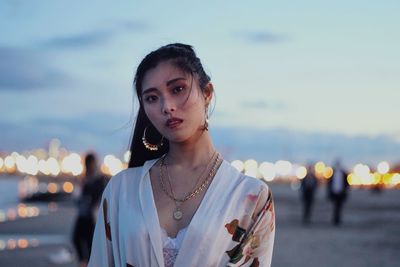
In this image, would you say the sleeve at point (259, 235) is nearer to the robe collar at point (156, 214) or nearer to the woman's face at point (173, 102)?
the robe collar at point (156, 214)

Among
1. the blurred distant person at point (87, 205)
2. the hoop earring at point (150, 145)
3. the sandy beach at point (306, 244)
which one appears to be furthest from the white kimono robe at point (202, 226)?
the sandy beach at point (306, 244)

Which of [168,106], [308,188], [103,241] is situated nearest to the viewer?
[168,106]

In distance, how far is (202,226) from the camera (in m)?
2.47

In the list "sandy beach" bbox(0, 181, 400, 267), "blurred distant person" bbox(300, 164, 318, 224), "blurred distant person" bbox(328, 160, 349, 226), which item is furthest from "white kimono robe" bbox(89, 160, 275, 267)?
"blurred distant person" bbox(300, 164, 318, 224)

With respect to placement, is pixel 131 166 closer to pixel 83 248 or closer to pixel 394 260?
pixel 83 248

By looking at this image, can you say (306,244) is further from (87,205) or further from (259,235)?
(259,235)

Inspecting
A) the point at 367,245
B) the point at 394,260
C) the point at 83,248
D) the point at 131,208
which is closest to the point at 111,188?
the point at 131,208

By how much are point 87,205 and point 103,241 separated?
6411mm

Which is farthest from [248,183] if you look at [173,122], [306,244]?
[306,244]

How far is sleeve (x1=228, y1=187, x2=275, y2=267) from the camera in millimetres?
2521

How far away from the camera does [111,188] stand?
275 centimetres

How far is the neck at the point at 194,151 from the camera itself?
8.89 feet

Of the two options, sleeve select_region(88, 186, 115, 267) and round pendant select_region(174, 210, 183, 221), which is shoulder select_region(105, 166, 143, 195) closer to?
sleeve select_region(88, 186, 115, 267)

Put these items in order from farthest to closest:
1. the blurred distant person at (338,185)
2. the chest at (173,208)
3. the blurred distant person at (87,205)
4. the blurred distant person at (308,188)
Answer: the blurred distant person at (308,188)
the blurred distant person at (338,185)
the blurred distant person at (87,205)
the chest at (173,208)
